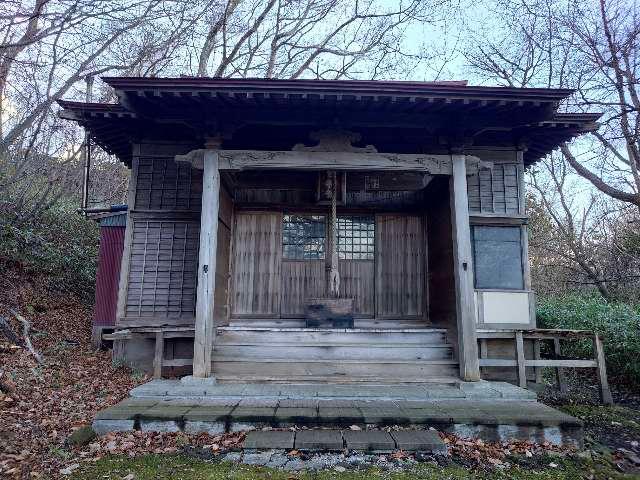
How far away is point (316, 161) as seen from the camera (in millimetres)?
6207

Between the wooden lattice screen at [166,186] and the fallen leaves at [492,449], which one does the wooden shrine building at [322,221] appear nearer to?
the wooden lattice screen at [166,186]

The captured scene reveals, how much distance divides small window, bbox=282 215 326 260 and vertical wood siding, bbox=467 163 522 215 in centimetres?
297

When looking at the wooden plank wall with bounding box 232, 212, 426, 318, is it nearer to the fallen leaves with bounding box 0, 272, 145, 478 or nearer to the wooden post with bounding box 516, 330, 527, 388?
the wooden post with bounding box 516, 330, 527, 388

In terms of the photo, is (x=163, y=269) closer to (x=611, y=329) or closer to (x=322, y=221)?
(x=322, y=221)

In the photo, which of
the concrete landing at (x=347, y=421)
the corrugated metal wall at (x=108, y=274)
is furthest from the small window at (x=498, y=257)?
the corrugated metal wall at (x=108, y=274)

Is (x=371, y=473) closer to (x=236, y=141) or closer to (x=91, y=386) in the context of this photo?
(x=91, y=386)

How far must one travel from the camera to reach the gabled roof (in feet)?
18.3

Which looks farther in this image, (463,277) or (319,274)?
(319,274)

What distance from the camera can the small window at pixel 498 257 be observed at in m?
7.36

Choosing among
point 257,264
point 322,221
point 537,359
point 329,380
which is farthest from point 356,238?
point 537,359

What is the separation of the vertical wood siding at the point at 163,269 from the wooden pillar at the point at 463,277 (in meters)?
4.37

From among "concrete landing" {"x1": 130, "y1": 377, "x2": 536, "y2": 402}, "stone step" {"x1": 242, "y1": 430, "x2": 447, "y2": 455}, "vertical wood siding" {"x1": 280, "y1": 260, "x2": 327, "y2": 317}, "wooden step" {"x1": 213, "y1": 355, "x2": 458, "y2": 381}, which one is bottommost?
"stone step" {"x1": 242, "y1": 430, "x2": 447, "y2": 455}

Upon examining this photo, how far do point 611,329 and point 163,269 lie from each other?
8805 mm

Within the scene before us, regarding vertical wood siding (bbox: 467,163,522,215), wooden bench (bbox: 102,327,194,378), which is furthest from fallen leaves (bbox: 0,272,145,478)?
vertical wood siding (bbox: 467,163,522,215)
